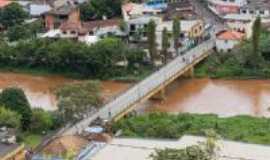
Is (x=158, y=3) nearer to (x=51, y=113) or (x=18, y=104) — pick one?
(x=51, y=113)

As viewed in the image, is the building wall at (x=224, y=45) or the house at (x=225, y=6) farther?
the house at (x=225, y=6)

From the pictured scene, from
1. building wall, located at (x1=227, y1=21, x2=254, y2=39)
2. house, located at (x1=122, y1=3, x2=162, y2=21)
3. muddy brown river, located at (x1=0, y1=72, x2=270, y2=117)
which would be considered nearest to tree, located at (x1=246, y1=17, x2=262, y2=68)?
muddy brown river, located at (x1=0, y1=72, x2=270, y2=117)

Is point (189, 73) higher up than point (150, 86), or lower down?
lower down

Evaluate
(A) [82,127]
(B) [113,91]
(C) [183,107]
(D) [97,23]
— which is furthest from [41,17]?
(A) [82,127]

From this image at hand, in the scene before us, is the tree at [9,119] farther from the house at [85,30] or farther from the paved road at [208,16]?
the paved road at [208,16]

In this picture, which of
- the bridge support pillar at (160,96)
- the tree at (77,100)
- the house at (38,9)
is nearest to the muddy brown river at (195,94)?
the bridge support pillar at (160,96)

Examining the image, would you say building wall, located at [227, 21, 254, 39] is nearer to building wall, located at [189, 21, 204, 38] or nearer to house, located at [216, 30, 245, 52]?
house, located at [216, 30, 245, 52]

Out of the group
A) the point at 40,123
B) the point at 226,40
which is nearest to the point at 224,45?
the point at 226,40
